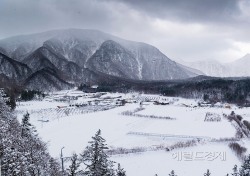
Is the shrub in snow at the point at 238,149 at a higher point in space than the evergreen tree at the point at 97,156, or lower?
lower

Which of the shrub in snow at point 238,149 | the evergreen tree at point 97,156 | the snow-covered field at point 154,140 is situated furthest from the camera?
the shrub in snow at point 238,149

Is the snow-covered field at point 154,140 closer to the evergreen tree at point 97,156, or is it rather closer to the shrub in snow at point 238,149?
the shrub in snow at point 238,149

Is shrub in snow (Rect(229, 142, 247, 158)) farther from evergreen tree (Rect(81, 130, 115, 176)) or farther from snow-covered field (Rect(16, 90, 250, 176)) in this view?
evergreen tree (Rect(81, 130, 115, 176))

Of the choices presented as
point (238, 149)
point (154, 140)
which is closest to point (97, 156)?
point (238, 149)

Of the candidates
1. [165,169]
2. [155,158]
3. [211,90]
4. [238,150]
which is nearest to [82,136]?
[155,158]

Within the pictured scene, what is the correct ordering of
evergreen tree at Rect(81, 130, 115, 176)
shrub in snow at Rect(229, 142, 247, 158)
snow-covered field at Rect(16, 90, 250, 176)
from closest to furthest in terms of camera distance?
1. evergreen tree at Rect(81, 130, 115, 176)
2. snow-covered field at Rect(16, 90, 250, 176)
3. shrub in snow at Rect(229, 142, 247, 158)

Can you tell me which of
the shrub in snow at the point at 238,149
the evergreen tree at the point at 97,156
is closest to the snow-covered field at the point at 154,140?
the shrub in snow at the point at 238,149

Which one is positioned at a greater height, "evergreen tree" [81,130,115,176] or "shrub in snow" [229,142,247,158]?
"evergreen tree" [81,130,115,176]

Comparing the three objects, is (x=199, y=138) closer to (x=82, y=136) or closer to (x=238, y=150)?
(x=238, y=150)

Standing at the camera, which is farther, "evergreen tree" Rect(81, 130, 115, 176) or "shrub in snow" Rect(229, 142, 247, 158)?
"shrub in snow" Rect(229, 142, 247, 158)

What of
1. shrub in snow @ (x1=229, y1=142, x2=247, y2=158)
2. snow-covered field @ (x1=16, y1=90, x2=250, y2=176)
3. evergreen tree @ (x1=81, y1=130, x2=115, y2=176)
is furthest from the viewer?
shrub in snow @ (x1=229, y1=142, x2=247, y2=158)

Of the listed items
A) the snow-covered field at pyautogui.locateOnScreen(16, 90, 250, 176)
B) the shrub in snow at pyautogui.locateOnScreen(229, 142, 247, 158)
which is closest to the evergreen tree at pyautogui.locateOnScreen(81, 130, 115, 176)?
the snow-covered field at pyautogui.locateOnScreen(16, 90, 250, 176)
